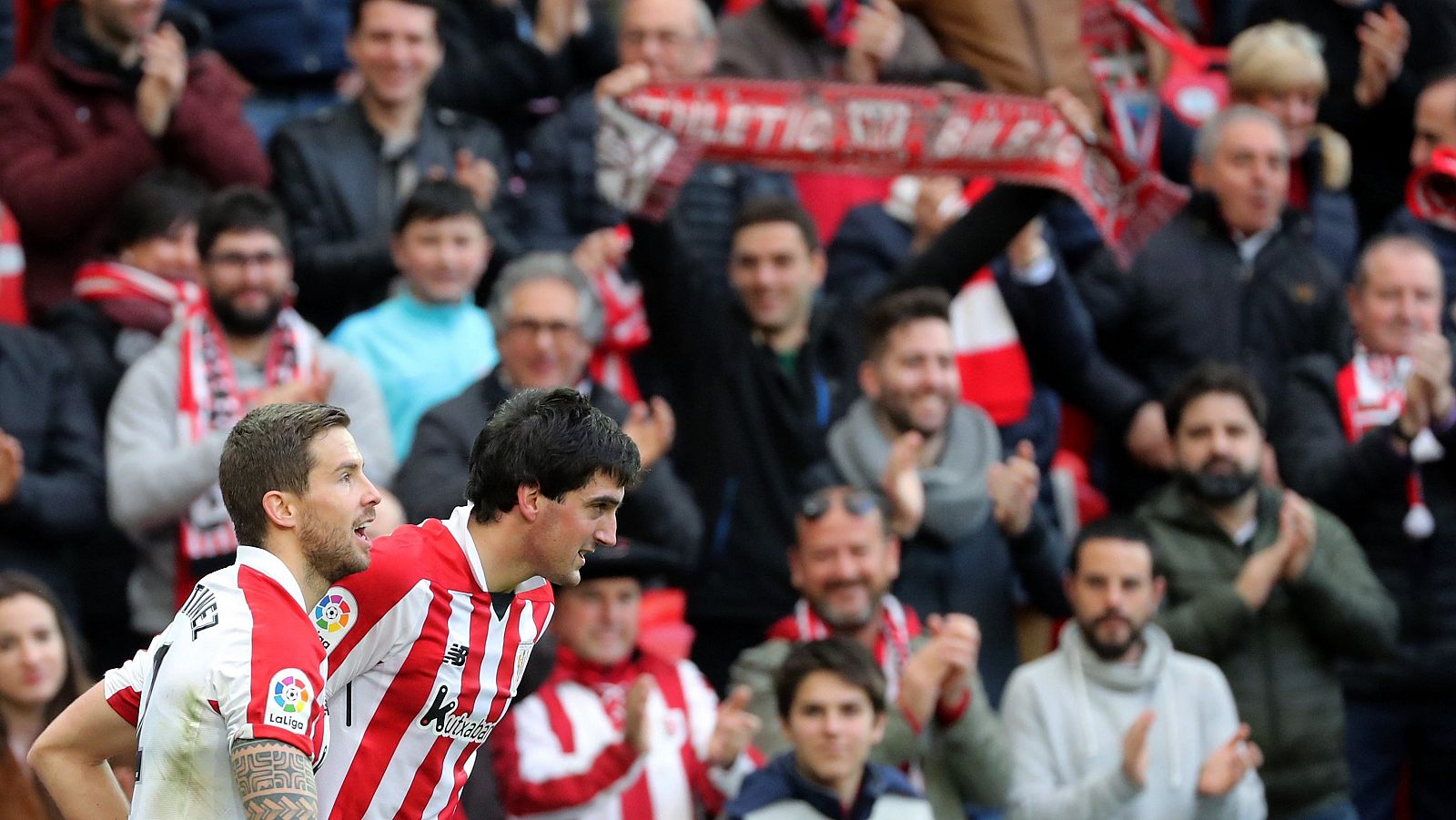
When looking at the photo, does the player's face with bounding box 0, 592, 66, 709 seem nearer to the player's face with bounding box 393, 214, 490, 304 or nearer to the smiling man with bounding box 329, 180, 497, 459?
the smiling man with bounding box 329, 180, 497, 459

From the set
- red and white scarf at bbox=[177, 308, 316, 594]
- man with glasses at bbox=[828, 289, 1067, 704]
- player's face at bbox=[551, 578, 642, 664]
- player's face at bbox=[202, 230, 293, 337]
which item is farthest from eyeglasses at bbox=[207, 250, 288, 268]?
man with glasses at bbox=[828, 289, 1067, 704]

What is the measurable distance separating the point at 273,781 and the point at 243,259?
145 inches

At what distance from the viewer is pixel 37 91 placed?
837 centimetres

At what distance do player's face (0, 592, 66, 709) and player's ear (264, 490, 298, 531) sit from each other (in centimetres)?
256

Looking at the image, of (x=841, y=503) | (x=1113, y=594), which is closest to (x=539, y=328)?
(x=841, y=503)

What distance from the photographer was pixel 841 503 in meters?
7.41

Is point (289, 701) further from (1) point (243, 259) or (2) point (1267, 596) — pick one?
(2) point (1267, 596)

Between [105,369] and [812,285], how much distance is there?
2.55 meters

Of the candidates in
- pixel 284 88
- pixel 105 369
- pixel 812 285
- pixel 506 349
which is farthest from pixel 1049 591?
pixel 284 88

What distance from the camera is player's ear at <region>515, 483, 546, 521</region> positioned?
4.57 m

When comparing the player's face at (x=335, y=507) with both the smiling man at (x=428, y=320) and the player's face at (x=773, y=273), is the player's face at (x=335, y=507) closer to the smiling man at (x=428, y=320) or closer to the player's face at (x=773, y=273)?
the smiling man at (x=428, y=320)

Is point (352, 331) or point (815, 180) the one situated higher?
point (815, 180)

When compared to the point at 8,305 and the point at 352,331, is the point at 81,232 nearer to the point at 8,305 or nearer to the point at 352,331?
the point at 8,305

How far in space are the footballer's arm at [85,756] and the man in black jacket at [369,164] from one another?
3918mm
